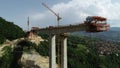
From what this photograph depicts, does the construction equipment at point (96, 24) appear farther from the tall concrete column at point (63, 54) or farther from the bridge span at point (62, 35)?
the tall concrete column at point (63, 54)

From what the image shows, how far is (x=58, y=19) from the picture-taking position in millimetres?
142125

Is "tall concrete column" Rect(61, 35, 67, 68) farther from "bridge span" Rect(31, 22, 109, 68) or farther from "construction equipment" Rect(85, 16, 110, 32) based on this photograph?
"construction equipment" Rect(85, 16, 110, 32)

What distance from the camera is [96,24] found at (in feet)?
326

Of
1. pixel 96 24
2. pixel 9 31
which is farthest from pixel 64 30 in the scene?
pixel 9 31

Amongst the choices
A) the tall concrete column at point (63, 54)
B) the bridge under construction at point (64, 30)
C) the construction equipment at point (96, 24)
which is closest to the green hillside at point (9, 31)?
the bridge under construction at point (64, 30)

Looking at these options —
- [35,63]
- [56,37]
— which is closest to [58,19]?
[56,37]

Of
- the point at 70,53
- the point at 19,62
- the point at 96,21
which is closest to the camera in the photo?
the point at 96,21

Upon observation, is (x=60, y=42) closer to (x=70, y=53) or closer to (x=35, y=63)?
(x=35, y=63)

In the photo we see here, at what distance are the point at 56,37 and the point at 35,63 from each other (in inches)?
604

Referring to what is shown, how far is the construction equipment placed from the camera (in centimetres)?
9906

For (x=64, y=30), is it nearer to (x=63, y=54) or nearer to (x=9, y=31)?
(x=63, y=54)

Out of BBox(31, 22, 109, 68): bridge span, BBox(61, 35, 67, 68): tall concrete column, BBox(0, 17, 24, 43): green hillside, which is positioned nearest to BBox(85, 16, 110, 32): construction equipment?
BBox(31, 22, 109, 68): bridge span

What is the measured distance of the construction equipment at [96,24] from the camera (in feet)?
325

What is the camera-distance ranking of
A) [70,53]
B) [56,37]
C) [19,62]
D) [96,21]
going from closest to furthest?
[96,21], [56,37], [19,62], [70,53]
